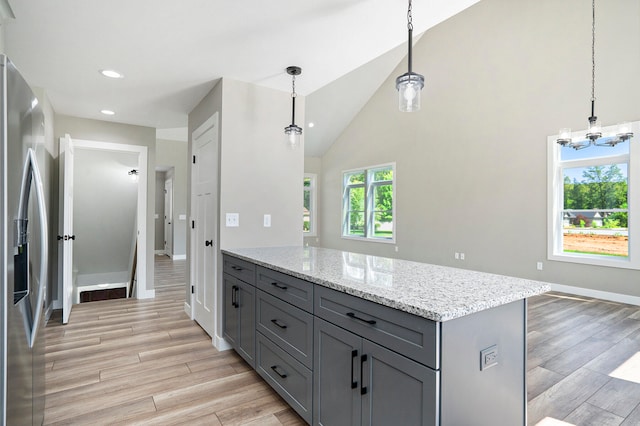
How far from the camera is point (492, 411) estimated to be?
1.29 meters

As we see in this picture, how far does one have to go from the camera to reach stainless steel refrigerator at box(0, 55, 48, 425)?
1216 mm

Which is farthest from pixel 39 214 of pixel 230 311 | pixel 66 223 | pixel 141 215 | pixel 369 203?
pixel 369 203

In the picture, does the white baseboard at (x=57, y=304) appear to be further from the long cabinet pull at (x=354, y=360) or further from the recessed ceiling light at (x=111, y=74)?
the long cabinet pull at (x=354, y=360)

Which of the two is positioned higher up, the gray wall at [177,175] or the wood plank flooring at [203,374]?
the gray wall at [177,175]

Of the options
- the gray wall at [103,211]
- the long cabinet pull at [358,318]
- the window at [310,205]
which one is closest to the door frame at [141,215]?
the gray wall at [103,211]

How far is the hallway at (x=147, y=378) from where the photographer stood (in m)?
1.99

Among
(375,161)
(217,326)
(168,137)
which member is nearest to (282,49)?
(217,326)

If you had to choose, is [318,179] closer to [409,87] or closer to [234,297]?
[234,297]

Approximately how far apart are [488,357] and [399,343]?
14.5 inches

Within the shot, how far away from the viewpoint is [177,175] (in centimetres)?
834

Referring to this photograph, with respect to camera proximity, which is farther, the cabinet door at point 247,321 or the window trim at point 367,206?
the window trim at point 367,206

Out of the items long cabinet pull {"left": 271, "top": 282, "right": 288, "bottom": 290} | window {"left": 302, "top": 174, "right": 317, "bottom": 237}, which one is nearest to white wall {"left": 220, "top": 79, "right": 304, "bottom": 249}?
long cabinet pull {"left": 271, "top": 282, "right": 288, "bottom": 290}

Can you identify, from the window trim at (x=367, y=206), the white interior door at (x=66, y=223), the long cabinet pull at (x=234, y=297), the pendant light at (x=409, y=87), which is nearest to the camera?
the pendant light at (x=409, y=87)

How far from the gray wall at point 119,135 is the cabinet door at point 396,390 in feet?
13.8
